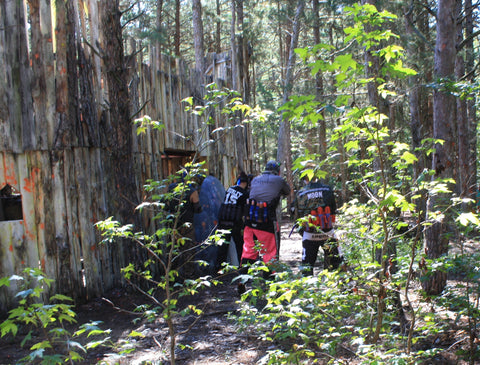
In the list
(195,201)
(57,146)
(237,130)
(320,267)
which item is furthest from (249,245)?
(237,130)

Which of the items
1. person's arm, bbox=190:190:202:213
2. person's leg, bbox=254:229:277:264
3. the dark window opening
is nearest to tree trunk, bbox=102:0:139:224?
person's arm, bbox=190:190:202:213

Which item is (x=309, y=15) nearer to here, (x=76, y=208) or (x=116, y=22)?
(x=116, y=22)

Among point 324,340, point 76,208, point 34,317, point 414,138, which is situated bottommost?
point 324,340

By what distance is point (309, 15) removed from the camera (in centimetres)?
1644

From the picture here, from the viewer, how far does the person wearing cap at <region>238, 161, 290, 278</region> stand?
20.1 feet

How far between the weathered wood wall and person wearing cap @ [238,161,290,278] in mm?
1798

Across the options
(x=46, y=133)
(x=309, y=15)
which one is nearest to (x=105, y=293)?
(x=46, y=133)

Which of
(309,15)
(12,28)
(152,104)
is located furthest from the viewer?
(309,15)

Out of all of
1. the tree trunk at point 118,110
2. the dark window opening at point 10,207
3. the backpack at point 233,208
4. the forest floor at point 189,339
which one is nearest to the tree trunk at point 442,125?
the forest floor at point 189,339

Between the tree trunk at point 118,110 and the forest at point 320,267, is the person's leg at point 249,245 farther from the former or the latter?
the tree trunk at point 118,110

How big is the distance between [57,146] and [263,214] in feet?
10.3

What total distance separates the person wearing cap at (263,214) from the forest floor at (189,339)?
0.85 metres

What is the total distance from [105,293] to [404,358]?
472 cm

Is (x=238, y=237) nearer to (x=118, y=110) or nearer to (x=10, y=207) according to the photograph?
(x=118, y=110)
